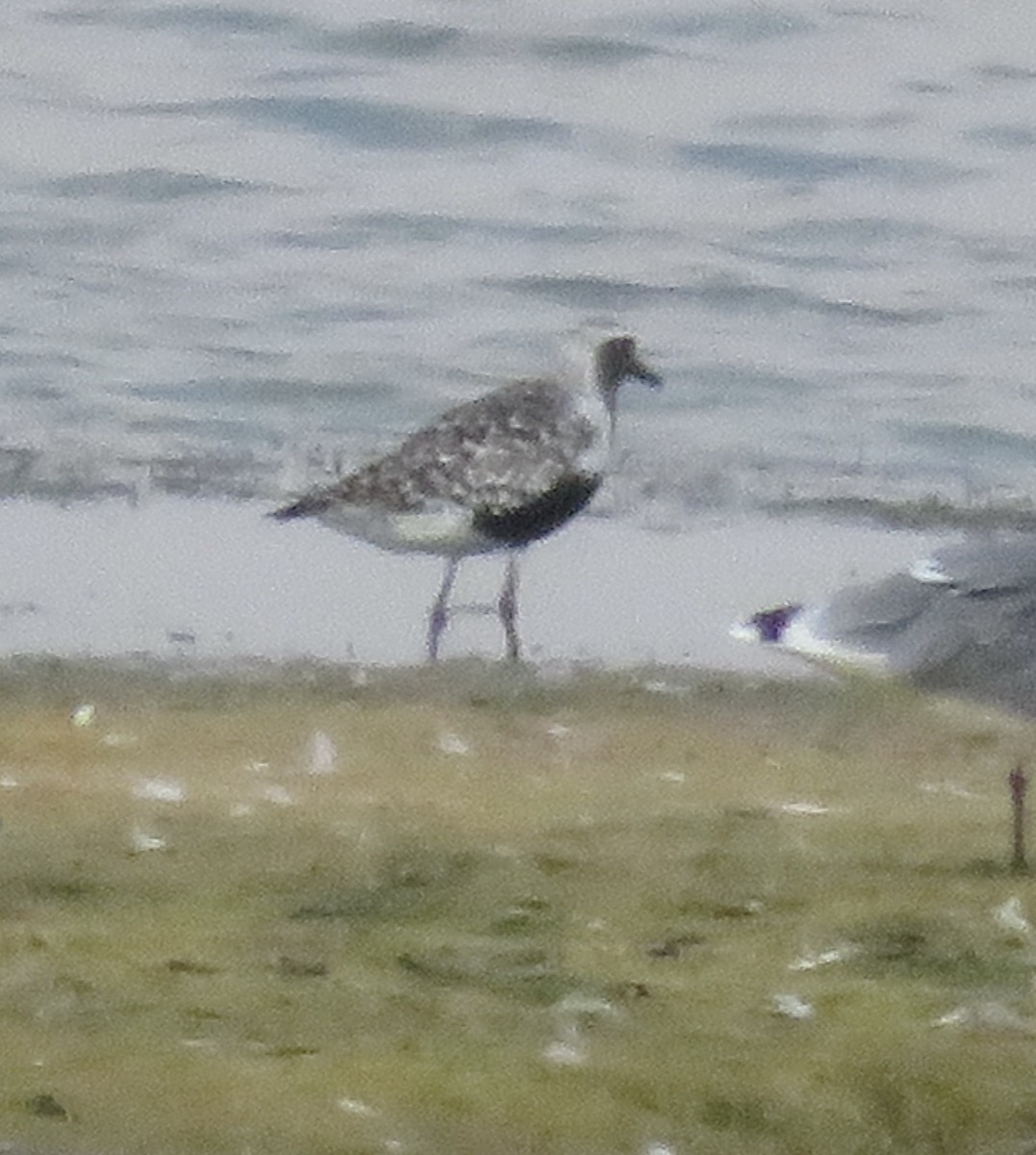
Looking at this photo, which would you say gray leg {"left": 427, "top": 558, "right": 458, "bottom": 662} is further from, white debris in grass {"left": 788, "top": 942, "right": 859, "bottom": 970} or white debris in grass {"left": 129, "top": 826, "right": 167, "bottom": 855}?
white debris in grass {"left": 788, "top": 942, "right": 859, "bottom": 970}

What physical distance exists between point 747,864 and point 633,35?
0.82 m

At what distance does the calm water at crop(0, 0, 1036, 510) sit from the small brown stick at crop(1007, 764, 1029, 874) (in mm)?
336

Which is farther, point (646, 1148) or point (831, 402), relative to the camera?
point (831, 402)

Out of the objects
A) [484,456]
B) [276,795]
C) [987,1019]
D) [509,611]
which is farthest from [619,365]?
[987,1019]

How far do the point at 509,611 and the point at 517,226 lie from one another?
38 cm

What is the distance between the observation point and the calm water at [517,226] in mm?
2303

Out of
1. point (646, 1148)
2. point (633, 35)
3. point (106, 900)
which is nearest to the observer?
point (646, 1148)

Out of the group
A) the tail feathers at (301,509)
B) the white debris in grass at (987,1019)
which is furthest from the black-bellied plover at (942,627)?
the tail feathers at (301,509)

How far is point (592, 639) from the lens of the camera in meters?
2.30

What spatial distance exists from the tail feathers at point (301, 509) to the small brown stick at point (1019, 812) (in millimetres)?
722

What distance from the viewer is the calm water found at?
2303 millimetres

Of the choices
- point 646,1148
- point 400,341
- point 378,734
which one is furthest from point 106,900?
point 400,341

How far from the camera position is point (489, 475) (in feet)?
7.78

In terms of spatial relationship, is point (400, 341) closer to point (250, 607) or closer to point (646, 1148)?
point (250, 607)
